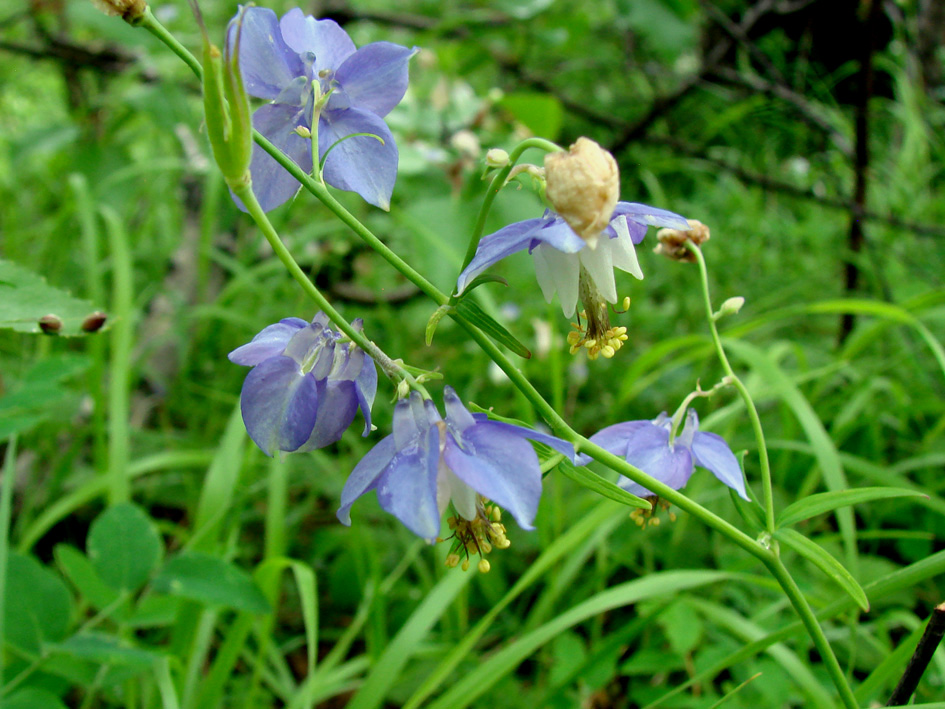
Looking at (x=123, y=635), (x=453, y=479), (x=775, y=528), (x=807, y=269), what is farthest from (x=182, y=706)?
(x=807, y=269)

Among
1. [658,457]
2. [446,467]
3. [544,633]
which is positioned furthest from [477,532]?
[544,633]

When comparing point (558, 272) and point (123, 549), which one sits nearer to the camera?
point (558, 272)

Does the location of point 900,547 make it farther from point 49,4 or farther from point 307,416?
point 49,4

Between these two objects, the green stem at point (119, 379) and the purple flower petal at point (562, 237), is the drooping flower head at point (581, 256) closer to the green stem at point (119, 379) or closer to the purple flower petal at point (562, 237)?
the purple flower petal at point (562, 237)

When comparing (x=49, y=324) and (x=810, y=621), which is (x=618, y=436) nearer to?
(x=810, y=621)

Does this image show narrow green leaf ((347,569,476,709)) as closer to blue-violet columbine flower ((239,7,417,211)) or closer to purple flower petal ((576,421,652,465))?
purple flower petal ((576,421,652,465))

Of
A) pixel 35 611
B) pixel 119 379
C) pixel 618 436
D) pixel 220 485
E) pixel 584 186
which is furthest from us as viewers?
pixel 119 379

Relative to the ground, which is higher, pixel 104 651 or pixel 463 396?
pixel 104 651

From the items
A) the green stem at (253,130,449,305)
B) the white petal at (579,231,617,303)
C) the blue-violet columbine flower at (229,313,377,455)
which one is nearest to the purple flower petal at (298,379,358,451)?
the blue-violet columbine flower at (229,313,377,455)
